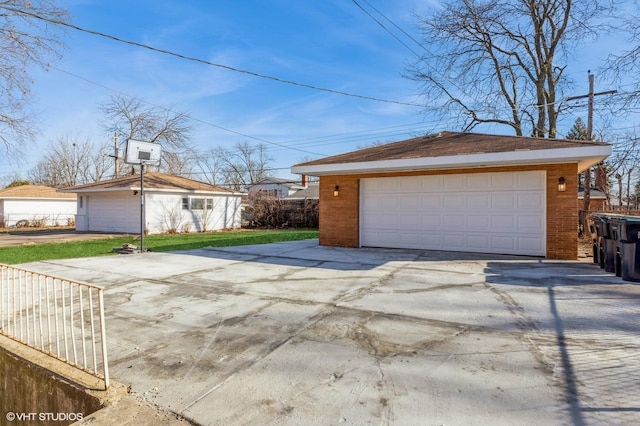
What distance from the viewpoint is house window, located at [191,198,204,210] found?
69.7 ft

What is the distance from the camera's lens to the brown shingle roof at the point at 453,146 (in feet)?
27.5

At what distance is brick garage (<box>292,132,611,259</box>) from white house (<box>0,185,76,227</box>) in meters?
27.6

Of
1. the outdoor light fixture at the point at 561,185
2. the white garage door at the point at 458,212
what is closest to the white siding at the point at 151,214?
the white garage door at the point at 458,212

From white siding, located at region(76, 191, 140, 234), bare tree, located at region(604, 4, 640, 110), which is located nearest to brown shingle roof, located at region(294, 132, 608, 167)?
bare tree, located at region(604, 4, 640, 110)

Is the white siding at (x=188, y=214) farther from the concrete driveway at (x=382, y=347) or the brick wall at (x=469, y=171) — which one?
the concrete driveway at (x=382, y=347)

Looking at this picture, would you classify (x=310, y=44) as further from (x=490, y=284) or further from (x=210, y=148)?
(x=210, y=148)

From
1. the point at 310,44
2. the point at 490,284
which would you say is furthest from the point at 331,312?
the point at 310,44

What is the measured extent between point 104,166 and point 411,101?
1436 inches

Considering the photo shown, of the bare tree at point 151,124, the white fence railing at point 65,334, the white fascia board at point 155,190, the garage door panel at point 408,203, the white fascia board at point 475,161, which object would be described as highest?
the bare tree at point 151,124

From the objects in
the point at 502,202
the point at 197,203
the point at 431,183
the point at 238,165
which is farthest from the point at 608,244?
the point at 238,165

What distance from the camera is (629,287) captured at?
573 cm

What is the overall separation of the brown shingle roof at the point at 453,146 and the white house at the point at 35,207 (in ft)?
91.6

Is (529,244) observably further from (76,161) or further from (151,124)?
(76,161)

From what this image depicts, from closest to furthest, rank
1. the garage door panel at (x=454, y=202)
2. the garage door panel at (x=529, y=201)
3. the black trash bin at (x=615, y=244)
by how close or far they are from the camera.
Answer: the black trash bin at (x=615, y=244) → the garage door panel at (x=529, y=201) → the garage door panel at (x=454, y=202)
